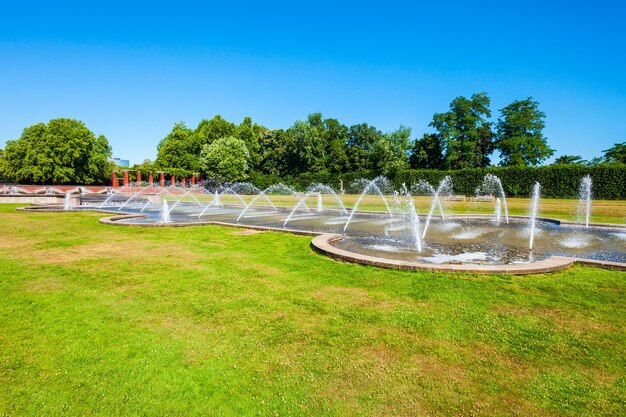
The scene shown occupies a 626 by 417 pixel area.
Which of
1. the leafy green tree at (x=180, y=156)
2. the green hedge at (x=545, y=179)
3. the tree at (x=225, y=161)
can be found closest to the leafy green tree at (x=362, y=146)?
the green hedge at (x=545, y=179)

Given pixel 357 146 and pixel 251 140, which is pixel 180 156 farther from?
pixel 357 146

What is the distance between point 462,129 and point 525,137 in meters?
8.59

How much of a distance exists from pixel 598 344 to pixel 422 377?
6.91 ft

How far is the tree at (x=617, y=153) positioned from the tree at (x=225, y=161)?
185 feet

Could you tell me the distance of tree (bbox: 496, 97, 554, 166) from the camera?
171 ft

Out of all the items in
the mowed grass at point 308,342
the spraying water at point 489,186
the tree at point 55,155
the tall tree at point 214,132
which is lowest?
the mowed grass at point 308,342

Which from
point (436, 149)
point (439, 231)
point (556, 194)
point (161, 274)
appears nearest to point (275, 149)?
point (436, 149)

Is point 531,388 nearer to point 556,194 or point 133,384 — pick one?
point 133,384

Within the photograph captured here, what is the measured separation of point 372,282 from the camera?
5.98 meters

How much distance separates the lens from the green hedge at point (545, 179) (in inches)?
1271

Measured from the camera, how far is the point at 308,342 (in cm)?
383

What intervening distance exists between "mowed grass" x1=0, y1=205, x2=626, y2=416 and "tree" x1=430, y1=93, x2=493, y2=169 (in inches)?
1999

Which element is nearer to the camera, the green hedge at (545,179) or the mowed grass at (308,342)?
the mowed grass at (308,342)

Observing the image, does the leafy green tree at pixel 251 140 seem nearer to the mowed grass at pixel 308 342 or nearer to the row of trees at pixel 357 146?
the row of trees at pixel 357 146
